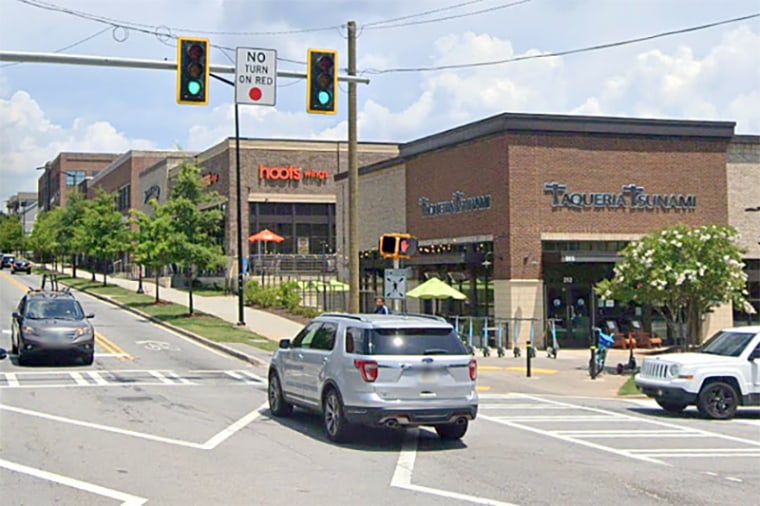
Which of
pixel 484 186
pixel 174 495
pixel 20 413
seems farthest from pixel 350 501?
pixel 484 186

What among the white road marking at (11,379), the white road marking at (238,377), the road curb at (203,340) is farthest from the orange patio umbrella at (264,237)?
the white road marking at (11,379)

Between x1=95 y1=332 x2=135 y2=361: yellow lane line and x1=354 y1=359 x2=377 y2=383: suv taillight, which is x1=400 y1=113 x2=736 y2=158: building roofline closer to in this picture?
x1=95 y1=332 x2=135 y2=361: yellow lane line

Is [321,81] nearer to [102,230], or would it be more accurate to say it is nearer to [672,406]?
[672,406]

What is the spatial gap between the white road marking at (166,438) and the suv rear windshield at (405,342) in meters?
2.35

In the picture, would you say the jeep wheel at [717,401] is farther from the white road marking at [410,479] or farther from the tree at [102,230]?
the tree at [102,230]

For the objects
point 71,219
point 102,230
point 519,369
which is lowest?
point 519,369

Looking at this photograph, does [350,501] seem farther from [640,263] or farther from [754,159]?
[754,159]

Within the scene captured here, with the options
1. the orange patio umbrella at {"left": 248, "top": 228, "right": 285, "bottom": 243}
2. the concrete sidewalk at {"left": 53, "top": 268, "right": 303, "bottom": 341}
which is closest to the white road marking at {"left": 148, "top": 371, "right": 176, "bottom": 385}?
the concrete sidewalk at {"left": 53, "top": 268, "right": 303, "bottom": 341}

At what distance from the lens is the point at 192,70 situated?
16.5m

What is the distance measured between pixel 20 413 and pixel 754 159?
29.4 metres

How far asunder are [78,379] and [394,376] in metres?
10.8

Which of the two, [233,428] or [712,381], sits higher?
[712,381]

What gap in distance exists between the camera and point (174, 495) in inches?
371

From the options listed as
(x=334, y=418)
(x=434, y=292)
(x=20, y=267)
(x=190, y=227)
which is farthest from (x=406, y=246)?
(x=20, y=267)
